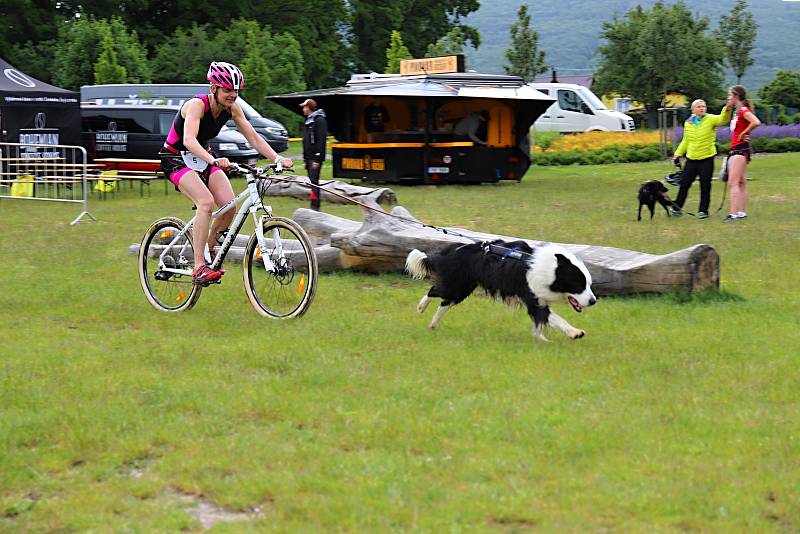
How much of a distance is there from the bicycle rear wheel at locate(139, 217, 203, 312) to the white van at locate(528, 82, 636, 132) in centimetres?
3309

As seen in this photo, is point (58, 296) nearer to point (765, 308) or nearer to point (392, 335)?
point (392, 335)

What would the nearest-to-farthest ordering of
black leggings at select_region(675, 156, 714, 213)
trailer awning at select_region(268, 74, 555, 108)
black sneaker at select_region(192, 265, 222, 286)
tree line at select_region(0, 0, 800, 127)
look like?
1. black sneaker at select_region(192, 265, 222, 286)
2. black leggings at select_region(675, 156, 714, 213)
3. trailer awning at select_region(268, 74, 555, 108)
4. tree line at select_region(0, 0, 800, 127)

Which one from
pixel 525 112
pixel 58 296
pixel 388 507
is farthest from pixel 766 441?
pixel 525 112

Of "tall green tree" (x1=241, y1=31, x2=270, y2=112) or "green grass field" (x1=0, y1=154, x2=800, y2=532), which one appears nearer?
"green grass field" (x1=0, y1=154, x2=800, y2=532)

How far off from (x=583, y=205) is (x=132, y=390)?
14.3 m

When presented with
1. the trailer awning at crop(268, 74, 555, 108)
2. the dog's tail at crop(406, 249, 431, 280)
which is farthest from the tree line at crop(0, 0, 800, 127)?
the dog's tail at crop(406, 249, 431, 280)

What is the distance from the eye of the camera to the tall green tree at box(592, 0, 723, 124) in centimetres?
5494

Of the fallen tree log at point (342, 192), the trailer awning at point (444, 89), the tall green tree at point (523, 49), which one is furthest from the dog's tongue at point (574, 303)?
the tall green tree at point (523, 49)

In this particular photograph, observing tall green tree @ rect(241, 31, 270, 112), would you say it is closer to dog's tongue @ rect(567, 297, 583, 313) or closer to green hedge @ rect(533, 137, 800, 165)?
green hedge @ rect(533, 137, 800, 165)

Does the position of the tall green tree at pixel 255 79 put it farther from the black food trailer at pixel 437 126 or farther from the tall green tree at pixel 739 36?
the tall green tree at pixel 739 36

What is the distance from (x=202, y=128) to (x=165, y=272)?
1.31 metres

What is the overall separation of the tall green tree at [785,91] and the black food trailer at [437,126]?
29774 mm

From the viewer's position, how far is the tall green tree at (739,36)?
69.6 metres

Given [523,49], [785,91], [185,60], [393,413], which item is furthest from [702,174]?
[523,49]
